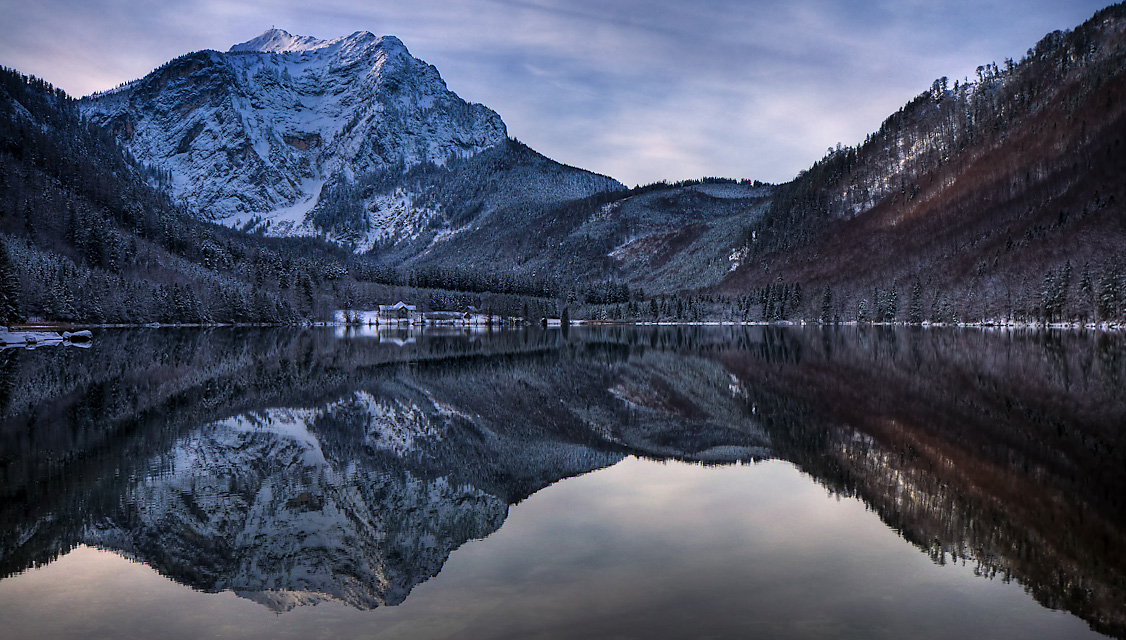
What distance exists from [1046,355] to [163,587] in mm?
57414

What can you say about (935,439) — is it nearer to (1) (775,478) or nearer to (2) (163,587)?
(1) (775,478)

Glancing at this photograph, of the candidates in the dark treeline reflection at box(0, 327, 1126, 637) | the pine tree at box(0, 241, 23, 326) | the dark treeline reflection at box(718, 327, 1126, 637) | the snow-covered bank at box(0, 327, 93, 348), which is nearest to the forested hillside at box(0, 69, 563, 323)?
the pine tree at box(0, 241, 23, 326)

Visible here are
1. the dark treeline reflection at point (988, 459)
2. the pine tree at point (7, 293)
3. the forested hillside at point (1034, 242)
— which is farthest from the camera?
the forested hillside at point (1034, 242)

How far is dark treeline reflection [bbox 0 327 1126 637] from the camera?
42.6ft

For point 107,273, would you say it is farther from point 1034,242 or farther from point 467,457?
point 1034,242

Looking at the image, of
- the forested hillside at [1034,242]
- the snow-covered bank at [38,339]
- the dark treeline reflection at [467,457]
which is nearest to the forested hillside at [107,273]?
the snow-covered bank at [38,339]

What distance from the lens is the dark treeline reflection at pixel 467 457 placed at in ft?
42.6

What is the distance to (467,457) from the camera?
72.5ft

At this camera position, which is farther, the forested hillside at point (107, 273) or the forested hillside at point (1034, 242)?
the forested hillside at point (1034, 242)

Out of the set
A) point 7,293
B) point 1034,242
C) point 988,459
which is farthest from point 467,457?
point 1034,242

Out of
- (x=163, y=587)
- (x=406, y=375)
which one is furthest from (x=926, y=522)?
(x=406, y=375)

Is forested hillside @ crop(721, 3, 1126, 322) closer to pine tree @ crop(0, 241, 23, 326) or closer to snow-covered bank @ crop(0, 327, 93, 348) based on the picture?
snow-covered bank @ crop(0, 327, 93, 348)

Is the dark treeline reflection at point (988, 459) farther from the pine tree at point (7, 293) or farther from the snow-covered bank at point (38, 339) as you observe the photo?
the pine tree at point (7, 293)

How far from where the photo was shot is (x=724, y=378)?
42.9 m
